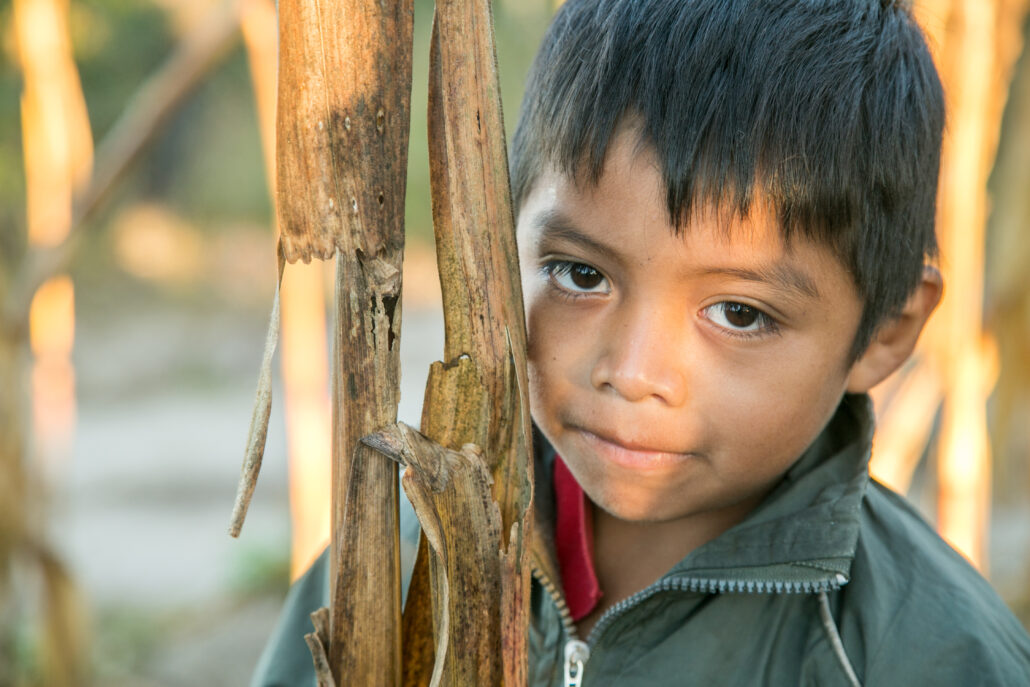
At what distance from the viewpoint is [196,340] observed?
6.50 metres

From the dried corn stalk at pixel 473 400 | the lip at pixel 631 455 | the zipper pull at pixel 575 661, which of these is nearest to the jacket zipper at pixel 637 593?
the zipper pull at pixel 575 661

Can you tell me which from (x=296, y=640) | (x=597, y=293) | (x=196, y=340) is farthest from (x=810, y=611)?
(x=196, y=340)

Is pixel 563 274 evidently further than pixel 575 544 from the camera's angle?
No

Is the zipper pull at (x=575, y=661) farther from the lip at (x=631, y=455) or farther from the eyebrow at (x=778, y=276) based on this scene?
the eyebrow at (x=778, y=276)

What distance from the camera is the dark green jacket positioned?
26.3 inches

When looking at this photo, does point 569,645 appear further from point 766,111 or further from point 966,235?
point 966,235

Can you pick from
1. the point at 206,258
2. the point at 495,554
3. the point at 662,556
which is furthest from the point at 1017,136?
the point at 206,258

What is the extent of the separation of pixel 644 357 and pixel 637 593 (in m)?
0.20

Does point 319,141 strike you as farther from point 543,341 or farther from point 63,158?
point 63,158

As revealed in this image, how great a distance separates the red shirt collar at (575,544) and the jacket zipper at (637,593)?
0.03m

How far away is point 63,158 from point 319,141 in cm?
147

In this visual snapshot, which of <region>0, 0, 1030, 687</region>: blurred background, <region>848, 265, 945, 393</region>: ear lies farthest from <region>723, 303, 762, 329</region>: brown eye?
<region>0, 0, 1030, 687</region>: blurred background

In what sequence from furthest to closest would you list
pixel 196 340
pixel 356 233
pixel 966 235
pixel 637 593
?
1. pixel 196 340
2. pixel 966 235
3. pixel 637 593
4. pixel 356 233

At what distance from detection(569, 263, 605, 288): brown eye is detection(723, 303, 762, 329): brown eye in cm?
8
